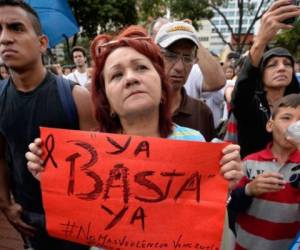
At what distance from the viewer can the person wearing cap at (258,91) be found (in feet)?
7.38

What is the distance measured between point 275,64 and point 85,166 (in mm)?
1600

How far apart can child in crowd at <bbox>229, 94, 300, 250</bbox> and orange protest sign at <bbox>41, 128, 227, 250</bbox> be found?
25.3 inches

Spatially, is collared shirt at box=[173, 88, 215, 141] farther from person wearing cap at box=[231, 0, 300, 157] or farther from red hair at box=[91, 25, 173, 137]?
red hair at box=[91, 25, 173, 137]

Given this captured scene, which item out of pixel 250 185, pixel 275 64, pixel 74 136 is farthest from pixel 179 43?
pixel 74 136

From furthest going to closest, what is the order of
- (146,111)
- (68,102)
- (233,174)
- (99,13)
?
(99,13)
(68,102)
(146,111)
(233,174)

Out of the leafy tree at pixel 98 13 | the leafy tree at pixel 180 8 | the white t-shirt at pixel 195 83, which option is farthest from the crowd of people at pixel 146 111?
the leafy tree at pixel 180 8

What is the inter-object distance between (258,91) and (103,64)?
1.33 m

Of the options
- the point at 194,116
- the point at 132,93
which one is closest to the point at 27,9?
the point at 132,93

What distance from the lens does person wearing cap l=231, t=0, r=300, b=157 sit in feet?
7.38

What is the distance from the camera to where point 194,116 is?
2373 mm

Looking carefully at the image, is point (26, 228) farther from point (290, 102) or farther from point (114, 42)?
point (290, 102)

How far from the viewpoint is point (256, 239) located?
86.0 inches

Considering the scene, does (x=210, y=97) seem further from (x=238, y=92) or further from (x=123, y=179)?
(x=123, y=179)

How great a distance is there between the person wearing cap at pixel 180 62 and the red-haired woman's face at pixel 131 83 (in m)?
0.72
